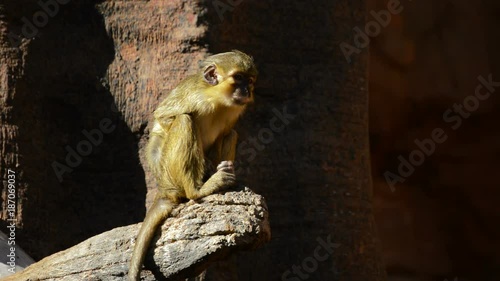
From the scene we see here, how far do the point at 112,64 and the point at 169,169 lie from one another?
2.75 metres

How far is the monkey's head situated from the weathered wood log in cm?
89

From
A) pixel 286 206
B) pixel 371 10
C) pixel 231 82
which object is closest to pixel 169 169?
pixel 231 82

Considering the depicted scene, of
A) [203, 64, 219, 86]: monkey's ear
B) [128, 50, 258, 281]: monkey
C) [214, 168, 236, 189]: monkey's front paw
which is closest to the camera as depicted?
[214, 168, 236, 189]: monkey's front paw

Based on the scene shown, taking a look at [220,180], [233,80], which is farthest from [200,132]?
[220,180]

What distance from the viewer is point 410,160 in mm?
13867

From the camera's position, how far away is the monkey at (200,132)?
717cm

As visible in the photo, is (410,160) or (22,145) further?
(410,160)

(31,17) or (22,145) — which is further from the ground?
(31,17)

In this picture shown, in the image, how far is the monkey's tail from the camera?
666cm

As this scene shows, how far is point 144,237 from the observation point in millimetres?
6746

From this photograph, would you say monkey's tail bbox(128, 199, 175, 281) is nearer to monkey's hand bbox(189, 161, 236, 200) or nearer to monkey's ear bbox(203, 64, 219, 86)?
monkey's hand bbox(189, 161, 236, 200)

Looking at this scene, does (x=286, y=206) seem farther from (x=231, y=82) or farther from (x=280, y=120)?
(x=231, y=82)

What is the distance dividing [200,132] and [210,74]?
0.44m

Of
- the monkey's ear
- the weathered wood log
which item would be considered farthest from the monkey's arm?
the monkey's ear
